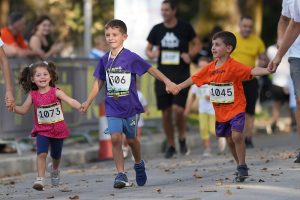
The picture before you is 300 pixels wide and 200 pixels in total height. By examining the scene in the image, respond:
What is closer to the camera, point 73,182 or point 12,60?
point 73,182

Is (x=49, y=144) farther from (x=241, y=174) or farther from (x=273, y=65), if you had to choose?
(x=273, y=65)

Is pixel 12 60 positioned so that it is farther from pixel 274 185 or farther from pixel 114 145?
pixel 274 185

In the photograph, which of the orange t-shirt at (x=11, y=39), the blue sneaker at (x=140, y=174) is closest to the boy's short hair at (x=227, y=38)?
the blue sneaker at (x=140, y=174)

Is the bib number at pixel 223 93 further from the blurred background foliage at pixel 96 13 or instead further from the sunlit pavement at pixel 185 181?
the blurred background foliage at pixel 96 13

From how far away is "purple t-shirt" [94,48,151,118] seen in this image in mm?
10641

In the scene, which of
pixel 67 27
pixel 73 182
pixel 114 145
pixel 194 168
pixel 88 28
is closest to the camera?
pixel 114 145

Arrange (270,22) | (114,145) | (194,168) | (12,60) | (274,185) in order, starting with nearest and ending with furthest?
1. (274,185)
2. (114,145)
3. (194,168)
4. (12,60)
5. (270,22)

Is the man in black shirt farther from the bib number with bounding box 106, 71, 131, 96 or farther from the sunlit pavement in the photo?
the bib number with bounding box 106, 71, 131, 96

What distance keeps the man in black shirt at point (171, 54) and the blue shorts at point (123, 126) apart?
14.9 ft

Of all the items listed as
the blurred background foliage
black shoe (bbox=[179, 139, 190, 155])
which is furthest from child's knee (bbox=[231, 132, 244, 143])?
the blurred background foliage

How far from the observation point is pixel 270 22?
40.7 metres

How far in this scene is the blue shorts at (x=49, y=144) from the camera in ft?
36.1

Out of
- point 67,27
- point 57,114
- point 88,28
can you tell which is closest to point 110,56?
point 57,114

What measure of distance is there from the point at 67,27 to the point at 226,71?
15.2 metres
